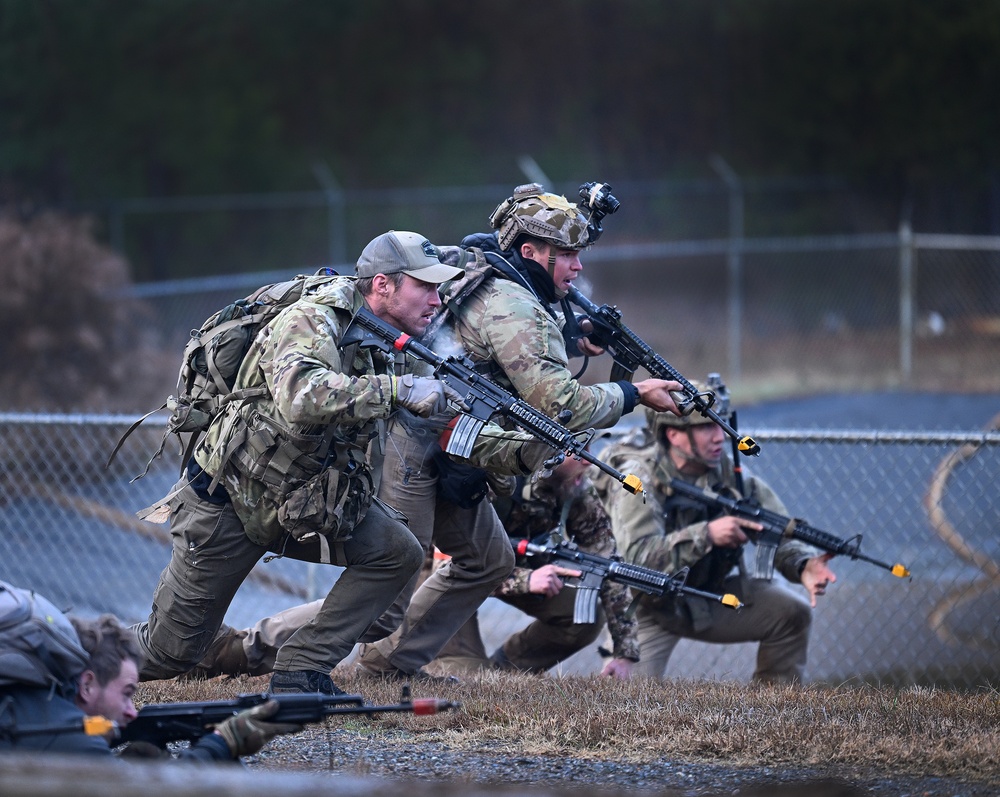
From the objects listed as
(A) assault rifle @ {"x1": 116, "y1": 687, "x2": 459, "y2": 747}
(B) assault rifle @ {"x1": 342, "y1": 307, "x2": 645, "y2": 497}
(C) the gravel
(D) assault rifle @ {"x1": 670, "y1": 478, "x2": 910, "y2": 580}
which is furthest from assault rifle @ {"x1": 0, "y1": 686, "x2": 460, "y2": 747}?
(D) assault rifle @ {"x1": 670, "y1": 478, "x2": 910, "y2": 580}

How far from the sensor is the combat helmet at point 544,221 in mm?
4898

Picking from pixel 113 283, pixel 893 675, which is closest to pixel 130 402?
pixel 113 283

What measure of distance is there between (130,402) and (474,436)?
659 centimetres

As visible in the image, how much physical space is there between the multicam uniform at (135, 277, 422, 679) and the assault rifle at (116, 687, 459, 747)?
0.86 m

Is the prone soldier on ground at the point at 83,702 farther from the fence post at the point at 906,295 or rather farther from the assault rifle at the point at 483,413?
the fence post at the point at 906,295

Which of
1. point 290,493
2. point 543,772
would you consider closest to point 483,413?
point 290,493

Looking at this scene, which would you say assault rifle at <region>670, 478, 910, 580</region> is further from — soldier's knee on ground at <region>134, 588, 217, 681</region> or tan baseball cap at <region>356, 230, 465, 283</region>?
soldier's knee on ground at <region>134, 588, 217, 681</region>

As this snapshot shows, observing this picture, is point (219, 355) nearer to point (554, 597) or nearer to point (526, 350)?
point (526, 350)

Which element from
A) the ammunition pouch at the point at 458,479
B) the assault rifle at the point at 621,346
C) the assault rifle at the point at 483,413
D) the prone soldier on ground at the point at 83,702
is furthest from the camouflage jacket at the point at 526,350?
the prone soldier on ground at the point at 83,702

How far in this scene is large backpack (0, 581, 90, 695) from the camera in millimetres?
3029

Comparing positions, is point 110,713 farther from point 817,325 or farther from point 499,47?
point 499,47

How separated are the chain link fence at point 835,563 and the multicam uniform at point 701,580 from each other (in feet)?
1.91

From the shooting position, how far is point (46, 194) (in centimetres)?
1558

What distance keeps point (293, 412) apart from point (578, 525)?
2.22 meters
